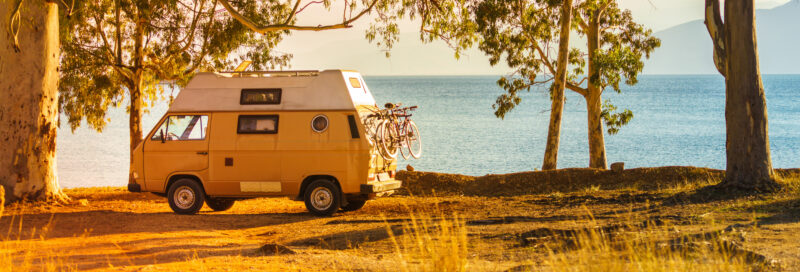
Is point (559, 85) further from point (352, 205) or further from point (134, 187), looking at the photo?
point (134, 187)

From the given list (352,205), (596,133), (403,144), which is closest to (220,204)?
(352,205)

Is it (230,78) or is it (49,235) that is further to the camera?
(230,78)

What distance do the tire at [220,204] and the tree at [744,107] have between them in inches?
348

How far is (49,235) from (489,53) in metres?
16.9

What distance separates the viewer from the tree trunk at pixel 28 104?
15578 mm

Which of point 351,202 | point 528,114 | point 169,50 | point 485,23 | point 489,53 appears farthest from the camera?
point 528,114

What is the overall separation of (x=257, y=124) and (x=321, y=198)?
5.46 ft

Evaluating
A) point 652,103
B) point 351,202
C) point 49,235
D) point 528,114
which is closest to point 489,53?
point 351,202

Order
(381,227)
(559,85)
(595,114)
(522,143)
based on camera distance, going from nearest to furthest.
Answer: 1. (381,227)
2. (559,85)
3. (595,114)
4. (522,143)

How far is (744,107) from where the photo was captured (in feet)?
47.6

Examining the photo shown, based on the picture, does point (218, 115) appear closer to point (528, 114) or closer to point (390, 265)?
point (390, 265)

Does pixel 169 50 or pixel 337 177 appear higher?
pixel 169 50

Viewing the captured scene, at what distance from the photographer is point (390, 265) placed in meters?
9.09

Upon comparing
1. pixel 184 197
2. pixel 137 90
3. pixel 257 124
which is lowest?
pixel 184 197
